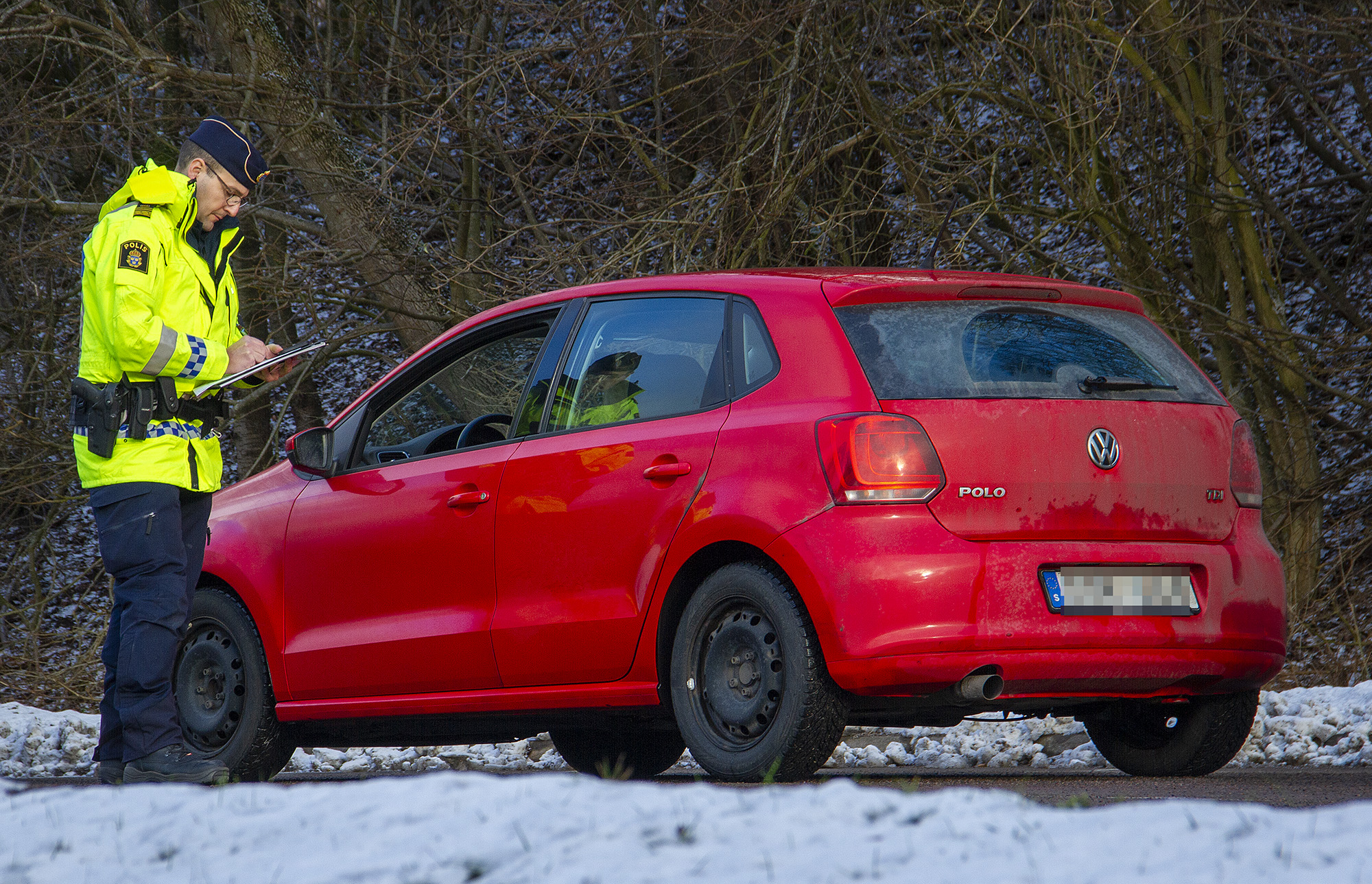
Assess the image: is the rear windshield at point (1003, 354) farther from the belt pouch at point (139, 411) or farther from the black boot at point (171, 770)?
the black boot at point (171, 770)

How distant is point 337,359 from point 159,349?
822 cm

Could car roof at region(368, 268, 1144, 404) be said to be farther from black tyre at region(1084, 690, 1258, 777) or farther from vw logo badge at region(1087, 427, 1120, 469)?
black tyre at region(1084, 690, 1258, 777)

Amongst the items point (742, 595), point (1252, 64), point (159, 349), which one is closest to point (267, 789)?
point (742, 595)

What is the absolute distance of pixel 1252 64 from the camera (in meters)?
12.1

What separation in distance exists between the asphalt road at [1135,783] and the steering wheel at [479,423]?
57.6 inches

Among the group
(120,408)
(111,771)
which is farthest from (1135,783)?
(120,408)

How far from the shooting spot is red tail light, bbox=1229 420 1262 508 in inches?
191

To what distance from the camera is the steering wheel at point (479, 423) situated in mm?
5828

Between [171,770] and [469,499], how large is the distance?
1350 millimetres

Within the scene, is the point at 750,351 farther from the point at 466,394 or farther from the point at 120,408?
the point at 466,394

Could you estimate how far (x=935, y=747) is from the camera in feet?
22.8

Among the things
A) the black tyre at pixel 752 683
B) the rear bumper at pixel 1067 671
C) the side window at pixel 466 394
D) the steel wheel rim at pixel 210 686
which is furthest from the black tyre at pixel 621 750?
→ the rear bumper at pixel 1067 671

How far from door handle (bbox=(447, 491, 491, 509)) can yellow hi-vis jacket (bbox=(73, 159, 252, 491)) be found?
0.83 meters

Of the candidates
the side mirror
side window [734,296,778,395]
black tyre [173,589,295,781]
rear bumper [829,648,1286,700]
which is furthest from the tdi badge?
rear bumper [829,648,1286,700]
